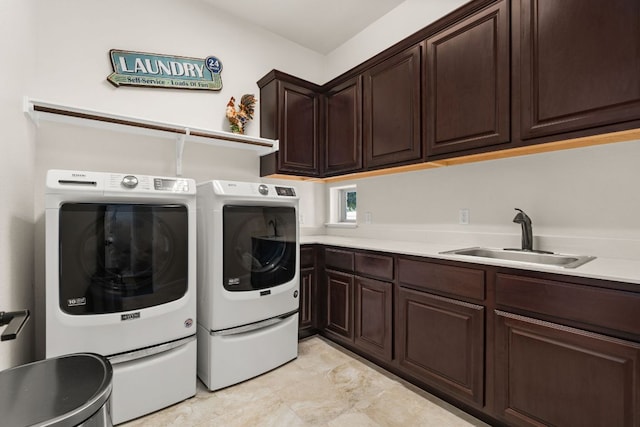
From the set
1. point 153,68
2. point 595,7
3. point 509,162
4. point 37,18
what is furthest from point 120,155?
point 595,7

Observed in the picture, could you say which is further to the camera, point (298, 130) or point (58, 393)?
point (298, 130)

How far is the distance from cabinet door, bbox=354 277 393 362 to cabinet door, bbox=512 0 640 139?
1.31 m

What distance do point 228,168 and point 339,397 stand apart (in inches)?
80.1

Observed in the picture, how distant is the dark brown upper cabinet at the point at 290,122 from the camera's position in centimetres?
278

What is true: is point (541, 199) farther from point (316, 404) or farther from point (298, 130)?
point (298, 130)

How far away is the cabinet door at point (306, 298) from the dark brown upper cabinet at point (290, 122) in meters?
0.97

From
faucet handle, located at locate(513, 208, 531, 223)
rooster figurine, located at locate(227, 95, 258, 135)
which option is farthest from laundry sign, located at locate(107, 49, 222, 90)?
faucet handle, located at locate(513, 208, 531, 223)

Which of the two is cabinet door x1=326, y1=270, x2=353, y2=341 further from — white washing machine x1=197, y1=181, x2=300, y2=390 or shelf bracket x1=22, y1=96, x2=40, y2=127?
shelf bracket x1=22, y1=96, x2=40, y2=127

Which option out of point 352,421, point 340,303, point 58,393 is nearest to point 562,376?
point 352,421

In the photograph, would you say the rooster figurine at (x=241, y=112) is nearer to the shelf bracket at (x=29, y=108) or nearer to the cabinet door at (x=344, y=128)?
the cabinet door at (x=344, y=128)

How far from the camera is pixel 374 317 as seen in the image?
217 cm

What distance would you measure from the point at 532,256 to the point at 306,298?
1.68 m

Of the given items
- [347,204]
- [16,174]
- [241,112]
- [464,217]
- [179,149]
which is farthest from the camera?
[347,204]

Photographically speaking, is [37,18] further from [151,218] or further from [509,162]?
[509,162]
